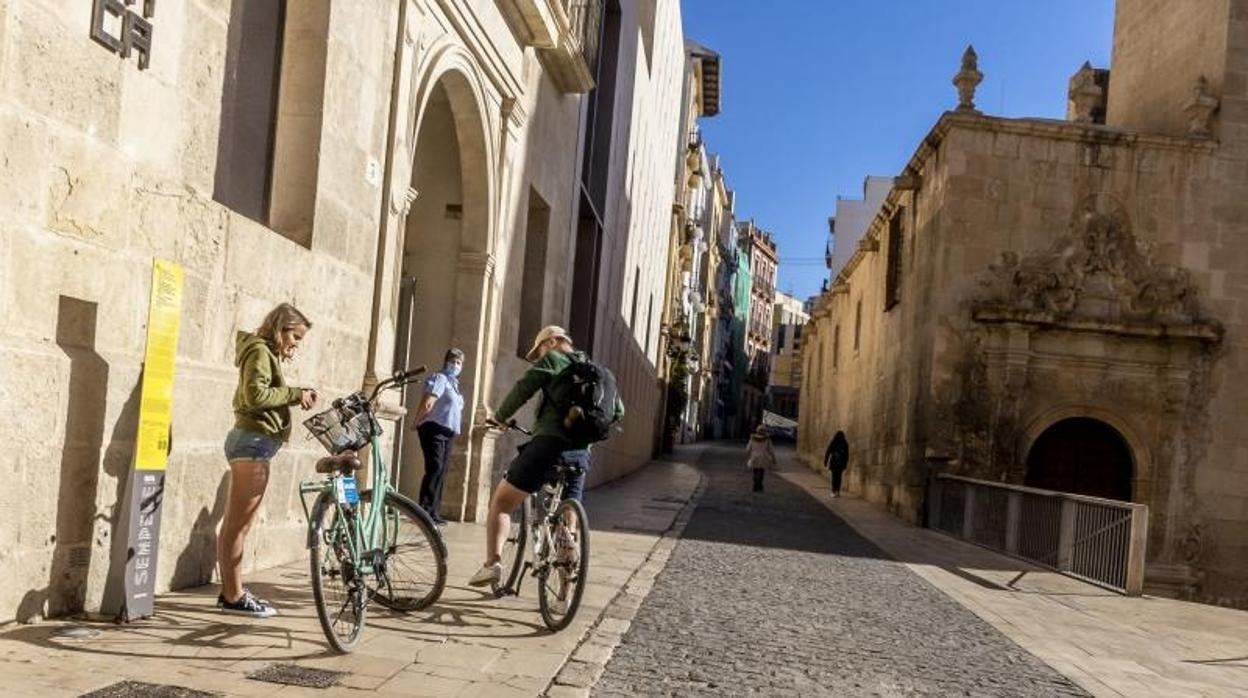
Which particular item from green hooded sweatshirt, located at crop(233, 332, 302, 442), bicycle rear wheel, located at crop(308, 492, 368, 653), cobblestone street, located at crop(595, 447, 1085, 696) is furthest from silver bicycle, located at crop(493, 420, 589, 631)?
green hooded sweatshirt, located at crop(233, 332, 302, 442)

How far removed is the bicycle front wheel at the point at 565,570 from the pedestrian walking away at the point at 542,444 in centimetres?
23

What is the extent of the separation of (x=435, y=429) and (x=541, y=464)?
158 inches

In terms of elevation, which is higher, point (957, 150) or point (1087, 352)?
point (957, 150)

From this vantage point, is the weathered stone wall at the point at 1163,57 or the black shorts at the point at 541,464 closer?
the black shorts at the point at 541,464

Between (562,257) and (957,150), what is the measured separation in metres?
7.41

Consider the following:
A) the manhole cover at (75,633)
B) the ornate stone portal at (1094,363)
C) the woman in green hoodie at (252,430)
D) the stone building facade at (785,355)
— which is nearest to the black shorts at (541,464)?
the woman in green hoodie at (252,430)

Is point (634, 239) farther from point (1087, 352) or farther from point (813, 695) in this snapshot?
point (813, 695)

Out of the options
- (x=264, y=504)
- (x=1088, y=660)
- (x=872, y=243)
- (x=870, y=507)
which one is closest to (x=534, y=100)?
(x=264, y=504)

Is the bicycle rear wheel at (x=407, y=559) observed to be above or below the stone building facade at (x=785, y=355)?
below

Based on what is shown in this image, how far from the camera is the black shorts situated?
23.2 ft

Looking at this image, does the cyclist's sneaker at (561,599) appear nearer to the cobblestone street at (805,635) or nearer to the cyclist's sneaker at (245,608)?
the cobblestone street at (805,635)

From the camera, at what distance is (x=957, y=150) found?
20.8 meters

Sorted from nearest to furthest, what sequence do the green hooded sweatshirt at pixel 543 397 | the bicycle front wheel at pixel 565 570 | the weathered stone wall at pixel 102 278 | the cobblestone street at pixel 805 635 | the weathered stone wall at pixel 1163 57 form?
1. the weathered stone wall at pixel 102 278
2. the cobblestone street at pixel 805 635
3. the bicycle front wheel at pixel 565 570
4. the green hooded sweatshirt at pixel 543 397
5. the weathered stone wall at pixel 1163 57

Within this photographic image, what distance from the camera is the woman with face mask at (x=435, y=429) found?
10.9 m
